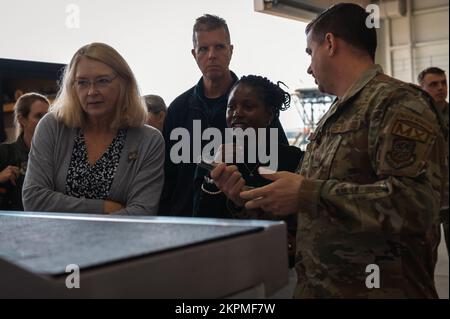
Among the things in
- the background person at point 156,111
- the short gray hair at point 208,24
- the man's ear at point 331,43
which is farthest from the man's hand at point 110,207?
A: the background person at point 156,111

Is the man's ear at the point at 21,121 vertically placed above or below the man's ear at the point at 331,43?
below

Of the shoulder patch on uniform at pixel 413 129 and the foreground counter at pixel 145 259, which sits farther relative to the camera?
the shoulder patch on uniform at pixel 413 129

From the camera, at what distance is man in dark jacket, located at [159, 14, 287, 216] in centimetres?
166

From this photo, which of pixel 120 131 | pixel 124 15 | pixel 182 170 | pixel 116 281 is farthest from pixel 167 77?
pixel 116 281

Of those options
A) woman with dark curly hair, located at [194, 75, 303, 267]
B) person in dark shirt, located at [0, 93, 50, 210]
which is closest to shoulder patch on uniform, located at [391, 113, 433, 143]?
woman with dark curly hair, located at [194, 75, 303, 267]

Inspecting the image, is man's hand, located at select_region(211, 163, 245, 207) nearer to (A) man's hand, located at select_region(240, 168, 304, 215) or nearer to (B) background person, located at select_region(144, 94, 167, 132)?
(A) man's hand, located at select_region(240, 168, 304, 215)

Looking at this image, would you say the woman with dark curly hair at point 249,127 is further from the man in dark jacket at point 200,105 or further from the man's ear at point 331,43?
the man's ear at point 331,43

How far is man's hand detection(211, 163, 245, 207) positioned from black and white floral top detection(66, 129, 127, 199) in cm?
35

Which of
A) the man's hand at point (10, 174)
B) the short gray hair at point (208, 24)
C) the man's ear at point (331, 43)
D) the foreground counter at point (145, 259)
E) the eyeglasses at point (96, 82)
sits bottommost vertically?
the man's hand at point (10, 174)

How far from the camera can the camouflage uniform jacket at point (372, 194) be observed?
0.92 metres

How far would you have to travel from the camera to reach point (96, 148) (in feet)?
4.36

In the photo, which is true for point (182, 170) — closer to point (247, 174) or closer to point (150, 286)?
point (247, 174)

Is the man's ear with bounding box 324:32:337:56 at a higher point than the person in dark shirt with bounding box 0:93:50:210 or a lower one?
higher
